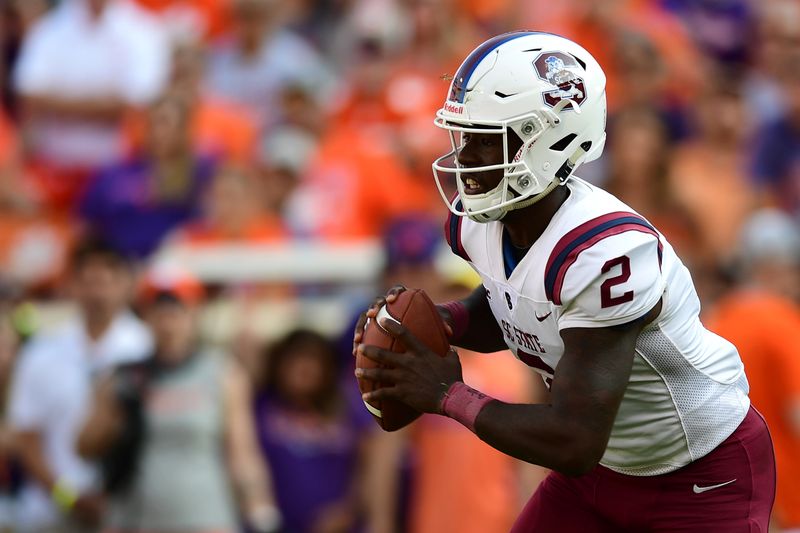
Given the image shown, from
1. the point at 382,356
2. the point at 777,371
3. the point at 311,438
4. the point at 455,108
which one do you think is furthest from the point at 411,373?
the point at 311,438

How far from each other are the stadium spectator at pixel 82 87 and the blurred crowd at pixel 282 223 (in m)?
0.01

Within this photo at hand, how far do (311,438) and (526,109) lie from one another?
3.53 meters

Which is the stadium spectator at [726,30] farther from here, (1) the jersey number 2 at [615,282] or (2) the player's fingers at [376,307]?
(1) the jersey number 2 at [615,282]

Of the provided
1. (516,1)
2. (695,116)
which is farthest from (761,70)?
(516,1)

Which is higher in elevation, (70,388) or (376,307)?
(376,307)

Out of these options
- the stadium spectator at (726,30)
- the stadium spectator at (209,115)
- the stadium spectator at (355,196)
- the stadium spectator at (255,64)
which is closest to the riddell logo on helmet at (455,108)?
the stadium spectator at (355,196)

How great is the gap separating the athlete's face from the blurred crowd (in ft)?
9.37

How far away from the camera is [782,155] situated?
8312 millimetres

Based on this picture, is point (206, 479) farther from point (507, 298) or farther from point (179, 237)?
point (507, 298)

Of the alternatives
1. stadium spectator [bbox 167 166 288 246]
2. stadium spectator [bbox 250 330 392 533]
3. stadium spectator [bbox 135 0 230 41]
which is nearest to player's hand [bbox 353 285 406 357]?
stadium spectator [bbox 250 330 392 533]

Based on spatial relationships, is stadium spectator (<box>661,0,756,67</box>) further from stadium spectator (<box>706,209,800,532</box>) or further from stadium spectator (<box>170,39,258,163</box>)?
stadium spectator (<box>706,209,800,532</box>)

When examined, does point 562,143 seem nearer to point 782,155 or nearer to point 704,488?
point 704,488

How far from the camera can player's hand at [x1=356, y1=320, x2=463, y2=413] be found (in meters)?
3.61

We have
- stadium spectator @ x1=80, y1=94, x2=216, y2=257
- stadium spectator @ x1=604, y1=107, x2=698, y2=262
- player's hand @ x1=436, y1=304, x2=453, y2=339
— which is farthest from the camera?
stadium spectator @ x1=80, y1=94, x2=216, y2=257
